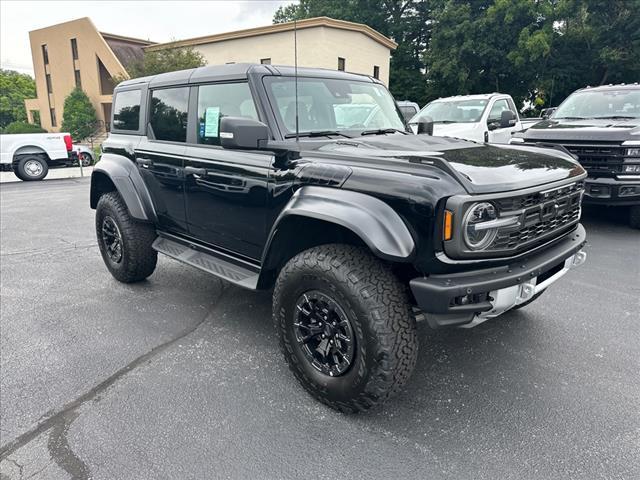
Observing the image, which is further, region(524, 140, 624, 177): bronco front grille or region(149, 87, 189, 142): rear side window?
region(524, 140, 624, 177): bronco front grille

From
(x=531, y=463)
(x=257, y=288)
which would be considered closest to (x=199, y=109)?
(x=257, y=288)

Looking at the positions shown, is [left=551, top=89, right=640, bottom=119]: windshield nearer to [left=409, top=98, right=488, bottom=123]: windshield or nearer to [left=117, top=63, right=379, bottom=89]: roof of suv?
[left=409, top=98, right=488, bottom=123]: windshield

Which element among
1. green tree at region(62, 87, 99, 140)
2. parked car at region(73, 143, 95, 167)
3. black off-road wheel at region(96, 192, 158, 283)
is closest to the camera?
black off-road wheel at region(96, 192, 158, 283)

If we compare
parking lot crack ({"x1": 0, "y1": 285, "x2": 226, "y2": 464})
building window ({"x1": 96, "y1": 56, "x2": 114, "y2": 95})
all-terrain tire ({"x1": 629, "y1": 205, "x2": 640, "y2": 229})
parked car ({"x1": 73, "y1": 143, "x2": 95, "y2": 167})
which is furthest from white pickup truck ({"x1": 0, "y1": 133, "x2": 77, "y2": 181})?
building window ({"x1": 96, "y1": 56, "x2": 114, "y2": 95})

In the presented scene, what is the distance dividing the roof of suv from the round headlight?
5.77ft

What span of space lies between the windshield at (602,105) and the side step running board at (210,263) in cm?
608

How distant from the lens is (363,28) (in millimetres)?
23609

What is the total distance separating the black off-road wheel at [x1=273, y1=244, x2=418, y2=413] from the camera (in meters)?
2.26

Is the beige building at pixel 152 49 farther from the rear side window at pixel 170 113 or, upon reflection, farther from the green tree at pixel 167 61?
the rear side window at pixel 170 113

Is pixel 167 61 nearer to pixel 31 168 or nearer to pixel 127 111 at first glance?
pixel 31 168

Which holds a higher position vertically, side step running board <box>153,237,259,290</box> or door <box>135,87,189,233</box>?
door <box>135,87,189,233</box>

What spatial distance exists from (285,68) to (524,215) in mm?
1917

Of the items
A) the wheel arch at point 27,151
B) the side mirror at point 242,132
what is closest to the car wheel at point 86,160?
the wheel arch at point 27,151

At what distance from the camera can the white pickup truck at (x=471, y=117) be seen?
329 inches
